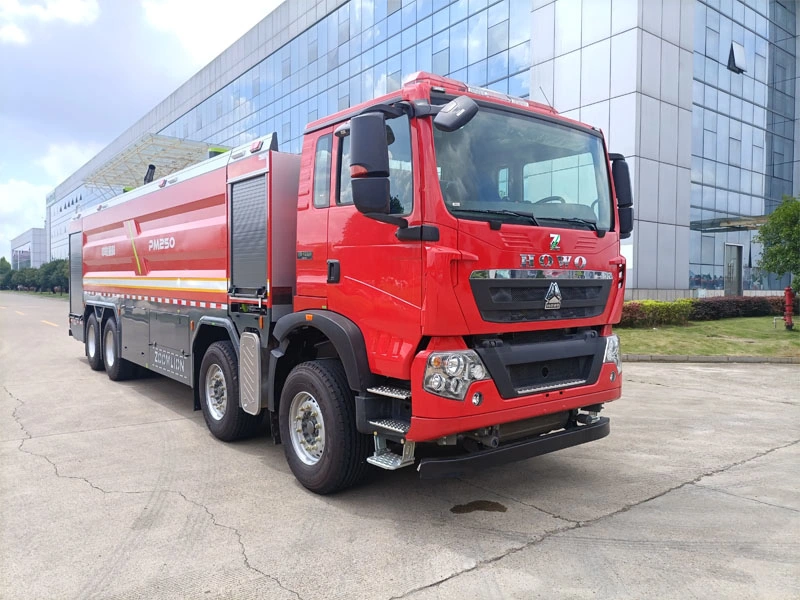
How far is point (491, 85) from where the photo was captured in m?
22.9

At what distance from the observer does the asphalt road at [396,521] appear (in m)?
3.38

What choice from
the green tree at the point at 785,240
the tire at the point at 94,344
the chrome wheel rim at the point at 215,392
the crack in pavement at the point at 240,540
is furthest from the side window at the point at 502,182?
the green tree at the point at 785,240

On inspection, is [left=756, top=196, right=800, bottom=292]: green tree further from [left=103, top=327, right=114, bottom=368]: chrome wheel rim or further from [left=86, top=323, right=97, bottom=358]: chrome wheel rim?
[left=86, top=323, right=97, bottom=358]: chrome wheel rim

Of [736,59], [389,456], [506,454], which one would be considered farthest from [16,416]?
[736,59]

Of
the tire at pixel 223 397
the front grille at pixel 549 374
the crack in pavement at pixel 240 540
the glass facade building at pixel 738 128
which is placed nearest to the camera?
the crack in pavement at pixel 240 540

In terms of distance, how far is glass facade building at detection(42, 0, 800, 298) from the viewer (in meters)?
19.4

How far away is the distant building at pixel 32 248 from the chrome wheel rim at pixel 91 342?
133117 millimetres

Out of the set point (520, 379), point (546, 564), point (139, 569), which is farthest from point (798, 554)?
point (139, 569)

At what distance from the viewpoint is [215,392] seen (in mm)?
6414

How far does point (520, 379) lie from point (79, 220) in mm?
10359

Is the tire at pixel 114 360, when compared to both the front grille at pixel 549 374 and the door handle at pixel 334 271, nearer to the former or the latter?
the door handle at pixel 334 271

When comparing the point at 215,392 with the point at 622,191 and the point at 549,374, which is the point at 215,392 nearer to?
the point at 549,374

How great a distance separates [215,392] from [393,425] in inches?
120

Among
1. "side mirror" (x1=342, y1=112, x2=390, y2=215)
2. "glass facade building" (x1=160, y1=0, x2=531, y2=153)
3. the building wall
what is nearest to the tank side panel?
"side mirror" (x1=342, y1=112, x2=390, y2=215)
